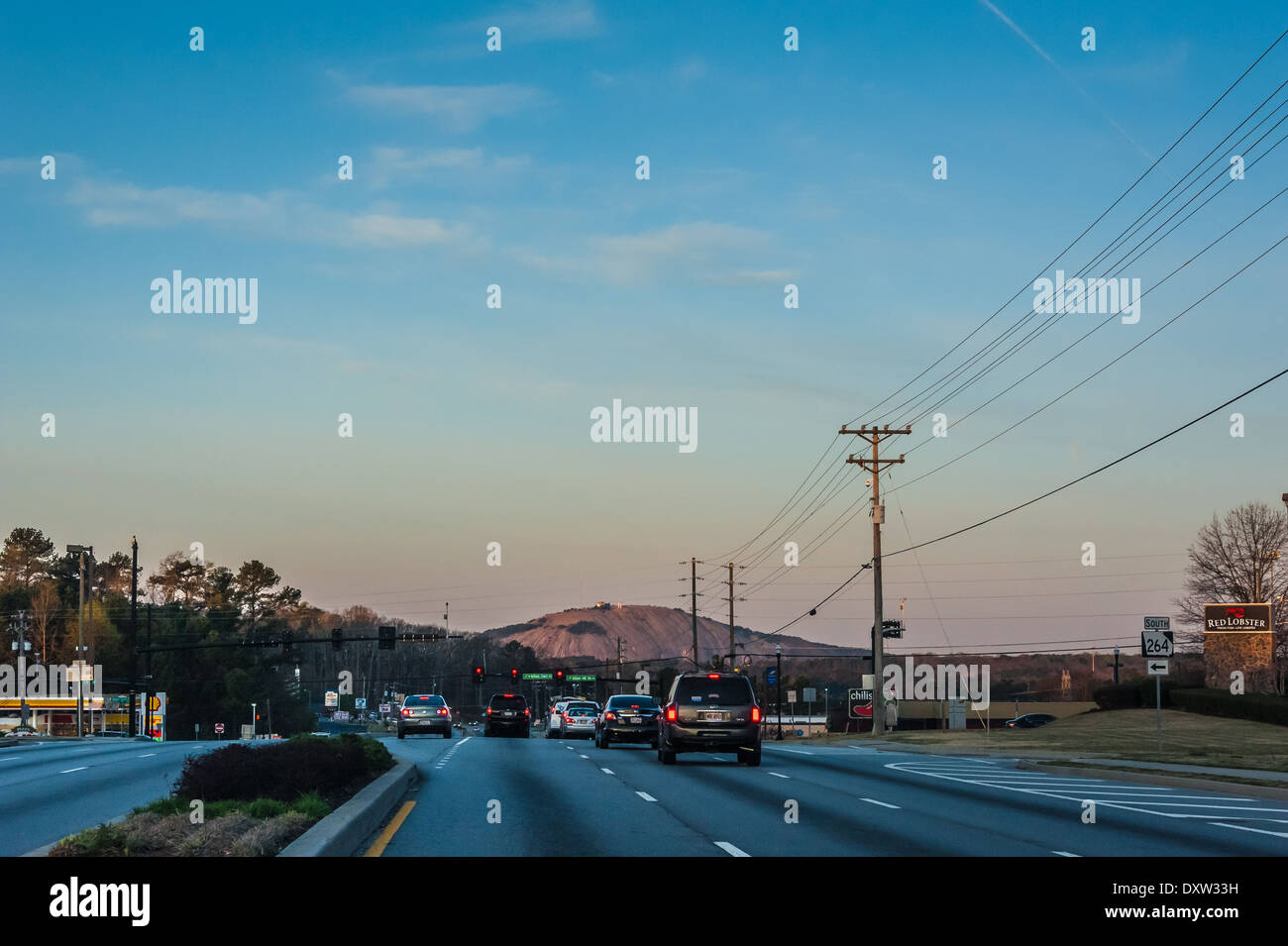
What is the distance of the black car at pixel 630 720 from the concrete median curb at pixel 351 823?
19.1m

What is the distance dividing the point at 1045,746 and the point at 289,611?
138m

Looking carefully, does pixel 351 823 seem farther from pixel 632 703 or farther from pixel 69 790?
pixel 632 703

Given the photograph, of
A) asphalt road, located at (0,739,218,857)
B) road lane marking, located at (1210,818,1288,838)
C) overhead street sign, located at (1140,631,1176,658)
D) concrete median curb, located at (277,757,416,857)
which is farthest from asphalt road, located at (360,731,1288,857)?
asphalt road, located at (0,739,218,857)

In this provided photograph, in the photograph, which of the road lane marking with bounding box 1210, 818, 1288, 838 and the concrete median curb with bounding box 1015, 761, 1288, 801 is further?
the concrete median curb with bounding box 1015, 761, 1288, 801

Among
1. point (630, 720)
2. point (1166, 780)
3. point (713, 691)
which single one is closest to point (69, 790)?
point (713, 691)

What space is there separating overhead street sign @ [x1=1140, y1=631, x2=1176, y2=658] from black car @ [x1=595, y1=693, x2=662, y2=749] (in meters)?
15.0

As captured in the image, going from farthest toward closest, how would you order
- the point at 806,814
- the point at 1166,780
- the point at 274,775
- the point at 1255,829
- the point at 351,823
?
the point at 1166,780 → the point at 274,775 → the point at 806,814 → the point at 1255,829 → the point at 351,823

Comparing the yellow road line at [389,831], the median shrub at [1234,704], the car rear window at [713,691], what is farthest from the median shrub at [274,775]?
the median shrub at [1234,704]

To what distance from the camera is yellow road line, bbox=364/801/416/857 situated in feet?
44.3

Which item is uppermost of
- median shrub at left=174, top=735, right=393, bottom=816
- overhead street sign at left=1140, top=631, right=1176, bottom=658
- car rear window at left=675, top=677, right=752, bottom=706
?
overhead street sign at left=1140, top=631, right=1176, bottom=658

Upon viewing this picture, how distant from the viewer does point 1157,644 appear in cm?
3053

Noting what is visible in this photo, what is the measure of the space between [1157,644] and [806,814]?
15.4 metres

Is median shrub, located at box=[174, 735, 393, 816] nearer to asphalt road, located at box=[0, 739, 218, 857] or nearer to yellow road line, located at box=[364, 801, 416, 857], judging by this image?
yellow road line, located at box=[364, 801, 416, 857]
